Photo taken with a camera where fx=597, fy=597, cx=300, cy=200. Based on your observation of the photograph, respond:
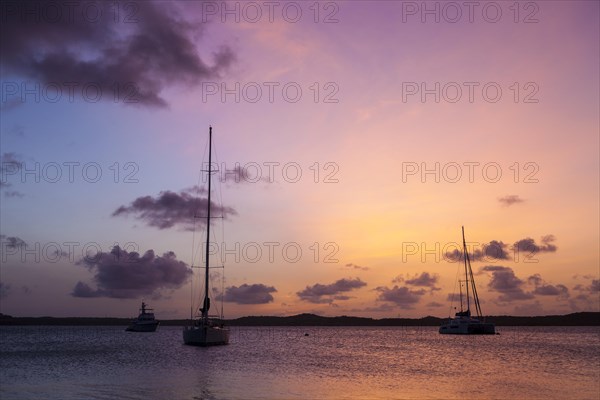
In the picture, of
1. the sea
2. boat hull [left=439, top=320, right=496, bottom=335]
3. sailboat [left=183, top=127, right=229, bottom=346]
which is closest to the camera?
the sea

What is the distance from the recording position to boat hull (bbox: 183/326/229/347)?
229 ft

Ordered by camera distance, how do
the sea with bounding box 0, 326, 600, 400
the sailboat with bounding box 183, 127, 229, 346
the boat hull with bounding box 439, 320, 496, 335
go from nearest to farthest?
the sea with bounding box 0, 326, 600, 400 < the sailboat with bounding box 183, 127, 229, 346 < the boat hull with bounding box 439, 320, 496, 335

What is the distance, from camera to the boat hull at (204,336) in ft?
229

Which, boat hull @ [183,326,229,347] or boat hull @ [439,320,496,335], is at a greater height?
boat hull @ [183,326,229,347]

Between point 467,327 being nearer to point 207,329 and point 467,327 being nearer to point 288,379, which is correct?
point 207,329

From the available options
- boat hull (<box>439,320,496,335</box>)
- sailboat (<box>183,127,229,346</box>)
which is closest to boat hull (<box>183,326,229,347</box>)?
sailboat (<box>183,127,229,346</box>)

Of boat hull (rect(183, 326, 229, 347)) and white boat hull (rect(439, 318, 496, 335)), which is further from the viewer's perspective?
white boat hull (rect(439, 318, 496, 335))

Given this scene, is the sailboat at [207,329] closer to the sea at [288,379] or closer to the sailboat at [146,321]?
the sea at [288,379]

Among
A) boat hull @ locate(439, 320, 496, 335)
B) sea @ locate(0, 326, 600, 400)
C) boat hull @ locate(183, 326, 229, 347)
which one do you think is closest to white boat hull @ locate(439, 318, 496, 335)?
boat hull @ locate(439, 320, 496, 335)

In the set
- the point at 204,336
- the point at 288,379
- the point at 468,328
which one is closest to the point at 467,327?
the point at 468,328

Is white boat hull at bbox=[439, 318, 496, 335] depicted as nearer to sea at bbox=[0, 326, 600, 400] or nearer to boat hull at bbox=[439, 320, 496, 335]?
boat hull at bbox=[439, 320, 496, 335]

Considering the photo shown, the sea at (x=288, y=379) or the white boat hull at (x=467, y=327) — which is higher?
the sea at (x=288, y=379)

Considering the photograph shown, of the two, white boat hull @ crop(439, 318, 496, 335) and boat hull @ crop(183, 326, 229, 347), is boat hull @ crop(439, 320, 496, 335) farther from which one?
boat hull @ crop(183, 326, 229, 347)

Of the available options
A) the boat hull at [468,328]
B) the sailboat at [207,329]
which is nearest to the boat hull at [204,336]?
the sailboat at [207,329]
